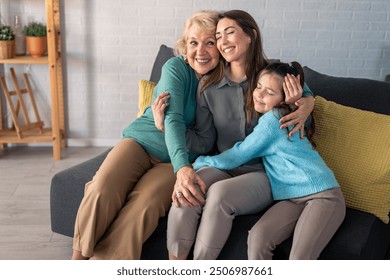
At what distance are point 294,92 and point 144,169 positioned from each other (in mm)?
717

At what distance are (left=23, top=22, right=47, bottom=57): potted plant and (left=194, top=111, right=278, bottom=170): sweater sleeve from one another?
1970 millimetres

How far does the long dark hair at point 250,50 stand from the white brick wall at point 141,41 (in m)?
1.69

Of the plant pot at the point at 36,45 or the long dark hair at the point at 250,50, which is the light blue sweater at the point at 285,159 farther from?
the plant pot at the point at 36,45

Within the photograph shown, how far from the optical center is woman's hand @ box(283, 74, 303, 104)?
2074mm

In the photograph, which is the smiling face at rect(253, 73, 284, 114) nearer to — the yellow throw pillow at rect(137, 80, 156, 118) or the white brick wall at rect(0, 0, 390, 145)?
the yellow throw pillow at rect(137, 80, 156, 118)

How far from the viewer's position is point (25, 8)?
149 inches

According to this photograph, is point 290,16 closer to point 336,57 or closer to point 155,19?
point 336,57

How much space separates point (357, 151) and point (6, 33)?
8.16 feet

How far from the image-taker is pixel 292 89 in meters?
2.08

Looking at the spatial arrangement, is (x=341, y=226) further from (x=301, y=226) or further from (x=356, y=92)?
(x=356, y=92)

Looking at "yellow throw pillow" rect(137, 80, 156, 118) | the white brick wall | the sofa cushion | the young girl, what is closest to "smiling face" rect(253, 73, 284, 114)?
the young girl

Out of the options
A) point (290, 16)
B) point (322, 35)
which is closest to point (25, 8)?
point (290, 16)

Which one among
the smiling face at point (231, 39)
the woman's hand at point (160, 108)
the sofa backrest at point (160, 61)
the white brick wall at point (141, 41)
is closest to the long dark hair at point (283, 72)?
the smiling face at point (231, 39)

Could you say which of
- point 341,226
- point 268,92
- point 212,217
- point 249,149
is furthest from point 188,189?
point 341,226
